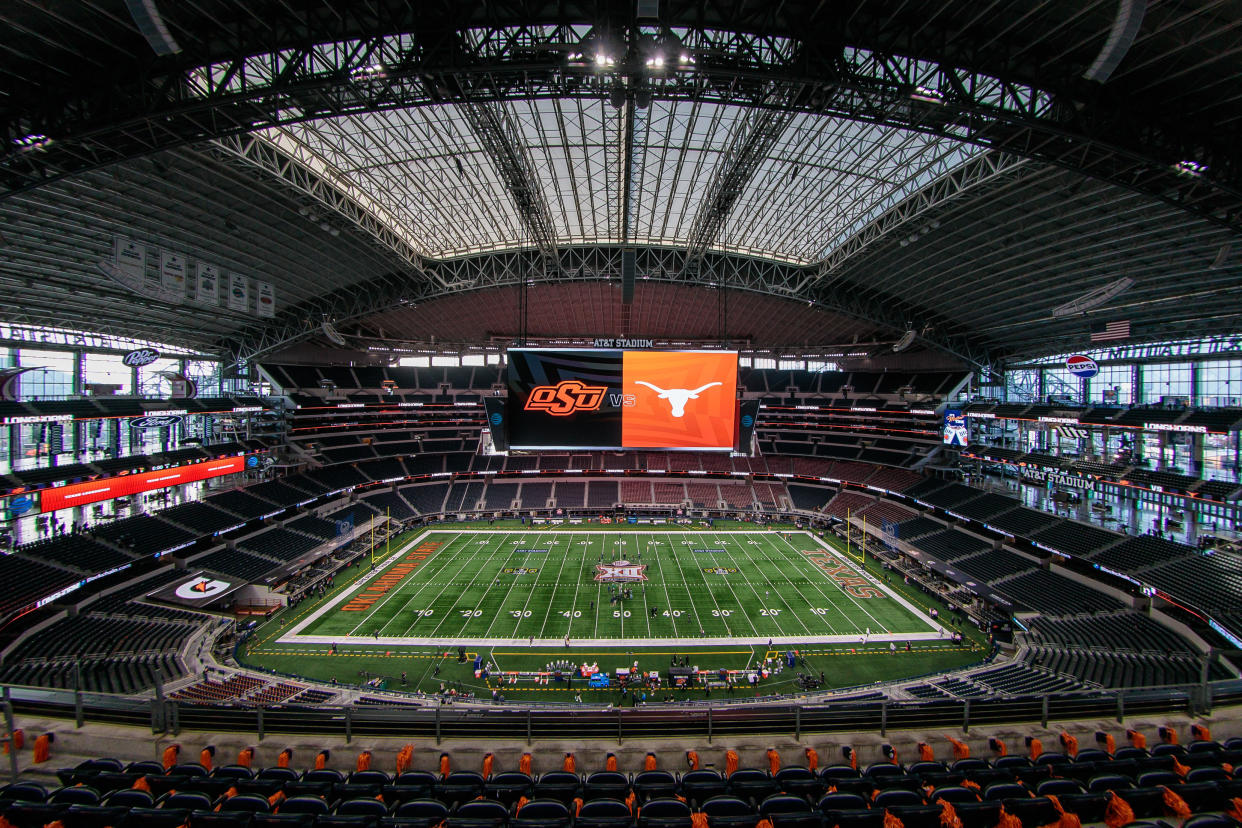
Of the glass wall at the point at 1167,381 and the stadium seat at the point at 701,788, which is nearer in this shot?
the stadium seat at the point at 701,788

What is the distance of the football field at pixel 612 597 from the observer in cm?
2542

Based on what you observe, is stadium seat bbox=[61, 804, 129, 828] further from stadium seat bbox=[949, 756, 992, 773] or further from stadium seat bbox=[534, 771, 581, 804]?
stadium seat bbox=[949, 756, 992, 773]

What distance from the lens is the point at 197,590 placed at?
2645cm

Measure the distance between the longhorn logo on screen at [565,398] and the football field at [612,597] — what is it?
11.8 metres

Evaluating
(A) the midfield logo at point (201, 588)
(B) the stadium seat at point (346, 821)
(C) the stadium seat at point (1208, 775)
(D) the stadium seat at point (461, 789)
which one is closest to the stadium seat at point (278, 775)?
(B) the stadium seat at point (346, 821)

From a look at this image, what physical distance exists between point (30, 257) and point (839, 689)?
4474cm

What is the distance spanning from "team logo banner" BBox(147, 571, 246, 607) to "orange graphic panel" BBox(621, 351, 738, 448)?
23632 mm

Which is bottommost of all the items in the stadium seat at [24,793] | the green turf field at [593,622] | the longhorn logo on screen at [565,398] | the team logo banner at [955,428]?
the green turf field at [593,622]

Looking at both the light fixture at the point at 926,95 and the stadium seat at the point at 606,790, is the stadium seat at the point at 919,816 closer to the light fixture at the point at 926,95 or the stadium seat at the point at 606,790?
the stadium seat at the point at 606,790

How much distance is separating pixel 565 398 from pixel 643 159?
499 inches

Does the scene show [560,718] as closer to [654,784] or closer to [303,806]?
[654,784]

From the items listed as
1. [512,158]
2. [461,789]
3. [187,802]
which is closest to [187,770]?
[187,802]

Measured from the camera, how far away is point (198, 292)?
23328 mm

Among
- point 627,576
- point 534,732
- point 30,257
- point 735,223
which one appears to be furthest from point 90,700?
point 735,223
